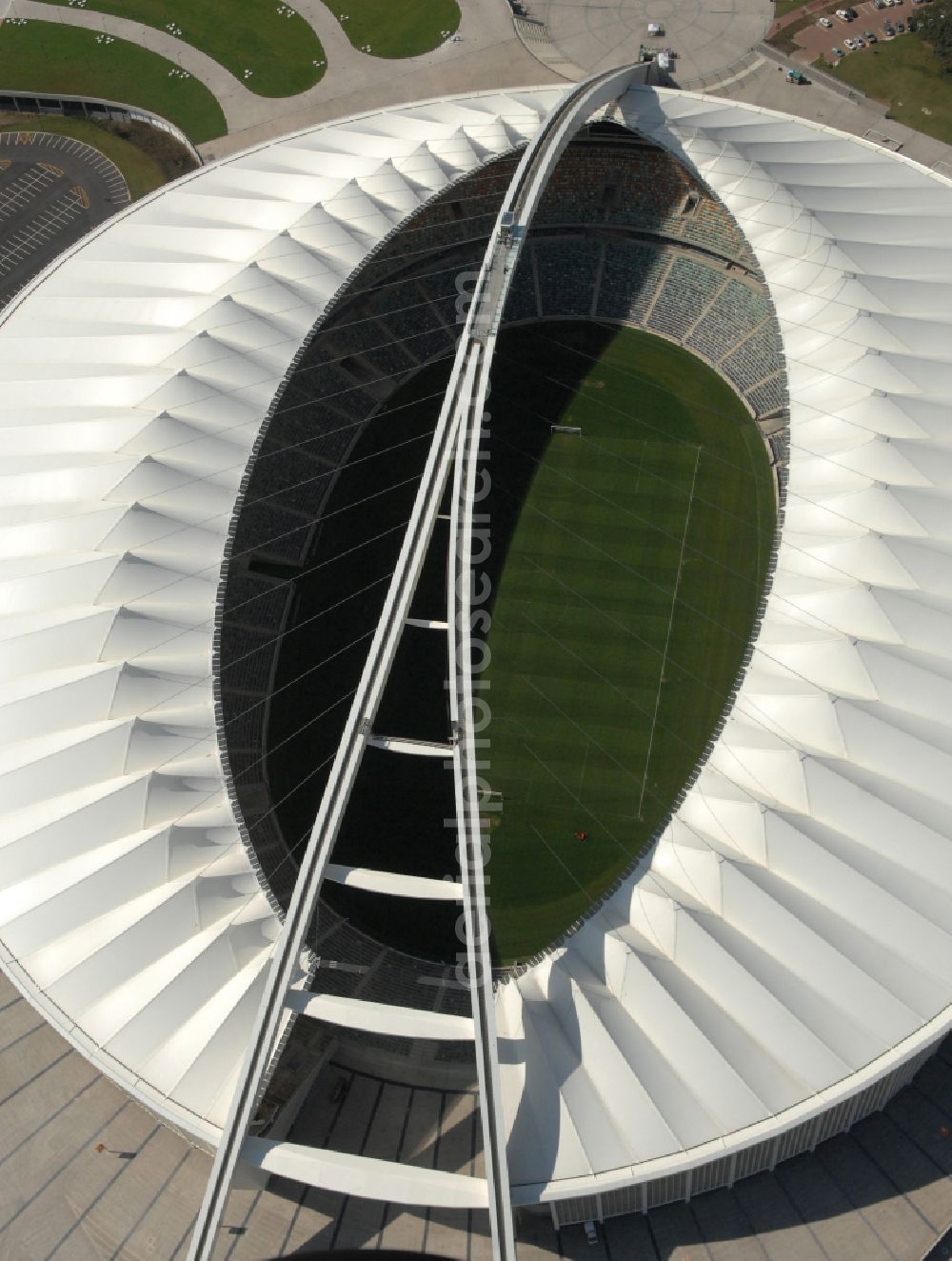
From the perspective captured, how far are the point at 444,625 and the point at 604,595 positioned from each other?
12.1 m

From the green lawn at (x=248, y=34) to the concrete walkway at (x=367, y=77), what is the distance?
74 cm

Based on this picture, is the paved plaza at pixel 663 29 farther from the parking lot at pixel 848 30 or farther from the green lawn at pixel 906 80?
the green lawn at pixel 906 80

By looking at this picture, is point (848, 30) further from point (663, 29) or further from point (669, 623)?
point (669, 623)

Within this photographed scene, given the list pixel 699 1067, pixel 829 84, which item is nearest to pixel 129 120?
pixel 829 84

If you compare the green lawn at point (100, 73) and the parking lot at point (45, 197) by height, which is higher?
the green lawn at point (100, 73)

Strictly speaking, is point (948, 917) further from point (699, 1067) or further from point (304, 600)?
point (304, 600)

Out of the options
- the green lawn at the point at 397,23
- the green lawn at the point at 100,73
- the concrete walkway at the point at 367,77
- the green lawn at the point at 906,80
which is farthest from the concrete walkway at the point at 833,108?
the green lawn at the point at 100,73

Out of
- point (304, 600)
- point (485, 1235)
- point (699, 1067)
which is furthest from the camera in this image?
point (304, 600)

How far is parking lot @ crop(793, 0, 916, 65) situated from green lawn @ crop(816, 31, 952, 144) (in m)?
0.66

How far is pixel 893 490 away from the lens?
2758cm

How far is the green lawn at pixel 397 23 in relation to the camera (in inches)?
2010

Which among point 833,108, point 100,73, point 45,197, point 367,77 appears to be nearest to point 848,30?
point 833,108

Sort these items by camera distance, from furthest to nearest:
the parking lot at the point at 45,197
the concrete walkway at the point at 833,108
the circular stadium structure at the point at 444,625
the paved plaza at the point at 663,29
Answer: the paved plaza at the point at 663,29
the parking lot at the point at 45,197
the concrete walkway at the point at 833,108
the circular stadium structure at the point at 444,625

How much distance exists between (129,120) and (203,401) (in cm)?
3191
